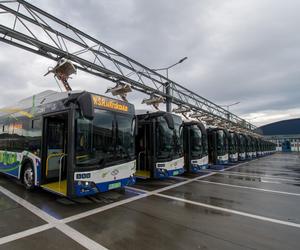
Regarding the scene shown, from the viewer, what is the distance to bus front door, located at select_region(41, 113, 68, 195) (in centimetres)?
673

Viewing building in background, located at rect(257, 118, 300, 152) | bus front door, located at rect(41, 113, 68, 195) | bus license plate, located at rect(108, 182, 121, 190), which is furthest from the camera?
building in background, located at rect(257, 118, 300, 152)

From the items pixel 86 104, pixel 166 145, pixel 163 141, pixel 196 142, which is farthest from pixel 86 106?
pixel 196 142

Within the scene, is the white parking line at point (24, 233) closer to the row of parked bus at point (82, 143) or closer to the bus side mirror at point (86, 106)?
the row of parked bus at point (82, 143)

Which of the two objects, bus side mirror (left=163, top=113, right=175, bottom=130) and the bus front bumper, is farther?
bus side mirror (left=163, top=113, right=175, bottom=130)

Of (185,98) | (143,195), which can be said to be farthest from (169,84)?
(143,195)

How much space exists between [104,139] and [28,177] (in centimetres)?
368

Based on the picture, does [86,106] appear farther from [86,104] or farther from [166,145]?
[166,145]

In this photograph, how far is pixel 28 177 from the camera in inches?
291

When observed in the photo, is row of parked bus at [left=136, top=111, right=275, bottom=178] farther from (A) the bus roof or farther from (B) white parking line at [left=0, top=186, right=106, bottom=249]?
(B) white parking line at [left=0, top=186, right=106, bottom=249]

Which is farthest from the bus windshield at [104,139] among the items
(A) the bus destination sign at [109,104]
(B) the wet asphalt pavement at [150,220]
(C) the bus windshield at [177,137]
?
(C) the bus windshield at [177,137]

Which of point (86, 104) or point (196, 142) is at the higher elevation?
point (86, 104)

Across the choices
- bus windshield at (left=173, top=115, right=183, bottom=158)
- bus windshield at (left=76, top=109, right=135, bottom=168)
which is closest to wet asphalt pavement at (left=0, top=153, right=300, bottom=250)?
bus windshield at (left=76, top=109, right=135, bottom=168)

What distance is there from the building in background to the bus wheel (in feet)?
203

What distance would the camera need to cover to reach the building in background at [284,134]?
192 feet
